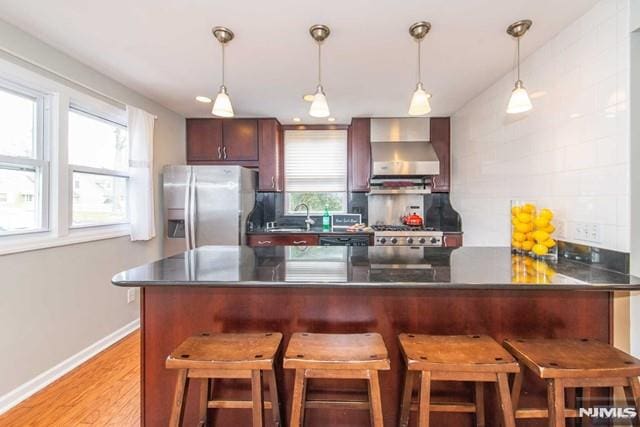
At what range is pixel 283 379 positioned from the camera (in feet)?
4.99

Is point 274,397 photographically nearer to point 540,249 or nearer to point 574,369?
point 574,369

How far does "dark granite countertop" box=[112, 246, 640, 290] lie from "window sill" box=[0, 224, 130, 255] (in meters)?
1.05

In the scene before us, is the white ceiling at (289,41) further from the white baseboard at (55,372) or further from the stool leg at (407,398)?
the white baseboard at (55,372)

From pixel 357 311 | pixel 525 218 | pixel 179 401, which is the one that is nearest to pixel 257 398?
pixel 179 401

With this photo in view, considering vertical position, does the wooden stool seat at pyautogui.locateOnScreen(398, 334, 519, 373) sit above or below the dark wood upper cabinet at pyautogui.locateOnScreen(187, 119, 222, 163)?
below

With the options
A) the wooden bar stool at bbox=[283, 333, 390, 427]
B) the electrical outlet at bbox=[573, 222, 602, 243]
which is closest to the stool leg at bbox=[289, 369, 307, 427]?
the wooden bar stool at bbox=[283, 333, 390, 427]

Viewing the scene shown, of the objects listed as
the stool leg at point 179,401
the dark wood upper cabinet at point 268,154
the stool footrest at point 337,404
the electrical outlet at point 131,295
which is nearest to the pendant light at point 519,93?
the stool footrest at point 337,404

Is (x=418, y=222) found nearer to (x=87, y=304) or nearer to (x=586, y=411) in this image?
(x=586, y=411)

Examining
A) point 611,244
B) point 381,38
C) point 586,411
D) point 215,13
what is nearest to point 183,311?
point 215,13

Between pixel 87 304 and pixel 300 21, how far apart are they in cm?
260

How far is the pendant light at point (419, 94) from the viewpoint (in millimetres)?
1808

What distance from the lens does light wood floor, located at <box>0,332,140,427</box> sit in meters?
1.83

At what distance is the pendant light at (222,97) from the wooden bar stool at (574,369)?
187 centimetres

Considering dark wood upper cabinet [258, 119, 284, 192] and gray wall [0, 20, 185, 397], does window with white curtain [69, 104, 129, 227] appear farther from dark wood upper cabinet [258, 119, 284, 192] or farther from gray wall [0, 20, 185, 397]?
dark wood upper cabinet [258, 119, 284, 192]
